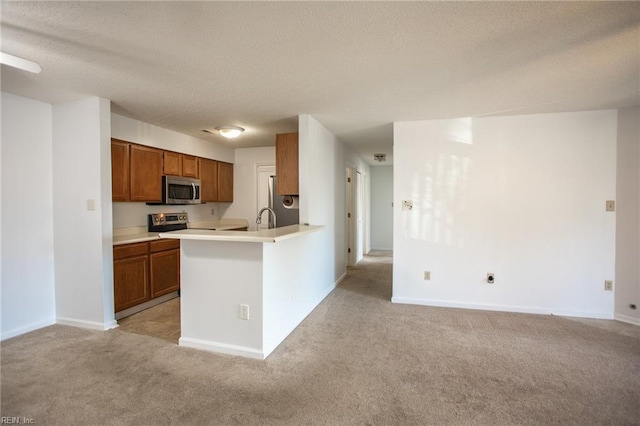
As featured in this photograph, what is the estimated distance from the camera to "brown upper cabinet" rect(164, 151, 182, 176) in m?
4.42

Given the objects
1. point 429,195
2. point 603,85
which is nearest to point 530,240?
point 429,195

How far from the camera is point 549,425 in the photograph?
1.80 m

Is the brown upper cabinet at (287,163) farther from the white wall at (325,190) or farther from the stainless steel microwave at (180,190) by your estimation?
the stainless steel microwave at (180,190)

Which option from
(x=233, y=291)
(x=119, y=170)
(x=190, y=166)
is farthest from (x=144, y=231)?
(x=233, y=291)

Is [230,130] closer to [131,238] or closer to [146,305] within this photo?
[131,238]

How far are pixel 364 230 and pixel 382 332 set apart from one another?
4.86 m

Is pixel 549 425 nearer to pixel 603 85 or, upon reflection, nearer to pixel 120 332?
pixel 603 85

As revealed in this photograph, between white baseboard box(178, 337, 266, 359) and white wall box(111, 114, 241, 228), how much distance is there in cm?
207

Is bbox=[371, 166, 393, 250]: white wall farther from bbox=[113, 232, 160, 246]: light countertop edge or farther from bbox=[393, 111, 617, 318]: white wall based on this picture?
bbox=[113, 232, 160, 246]: light countertop edge

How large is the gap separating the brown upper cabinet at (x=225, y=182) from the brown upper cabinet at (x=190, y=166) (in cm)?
59

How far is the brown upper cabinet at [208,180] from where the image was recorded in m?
5.16

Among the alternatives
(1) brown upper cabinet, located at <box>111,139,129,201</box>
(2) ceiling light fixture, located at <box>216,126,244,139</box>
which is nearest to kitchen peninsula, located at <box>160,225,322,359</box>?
(1) brown upper cabinet, located at <box>111,139,129,201</box>

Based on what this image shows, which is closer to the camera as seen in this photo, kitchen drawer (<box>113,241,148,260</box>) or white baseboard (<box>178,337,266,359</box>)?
white baseboard (<box>178,337,266,359</box>)
